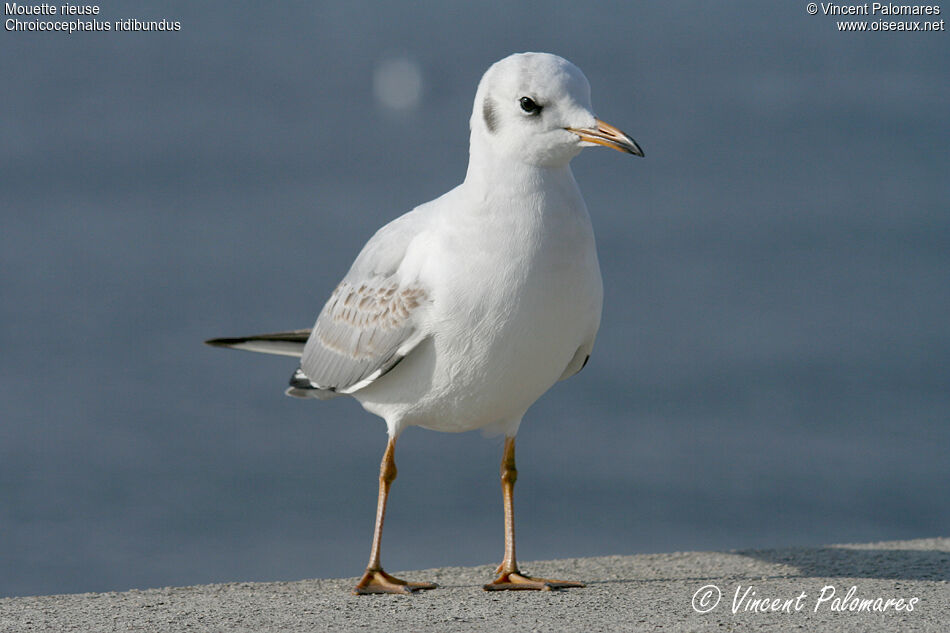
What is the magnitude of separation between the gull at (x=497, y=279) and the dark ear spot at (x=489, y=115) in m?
0.01

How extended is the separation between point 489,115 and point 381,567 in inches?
101

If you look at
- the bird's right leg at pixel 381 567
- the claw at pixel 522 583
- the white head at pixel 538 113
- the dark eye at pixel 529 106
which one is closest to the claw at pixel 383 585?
the bird's right leg at pixel 381 567

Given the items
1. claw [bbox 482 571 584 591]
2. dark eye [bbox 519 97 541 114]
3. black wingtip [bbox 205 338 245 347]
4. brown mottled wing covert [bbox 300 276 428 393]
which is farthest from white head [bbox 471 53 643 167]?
black wingtip [bbox 205 338 245 347]

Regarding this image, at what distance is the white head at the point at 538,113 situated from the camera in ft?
21.8

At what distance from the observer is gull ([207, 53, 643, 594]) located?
6.75 m

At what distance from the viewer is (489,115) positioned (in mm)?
6926

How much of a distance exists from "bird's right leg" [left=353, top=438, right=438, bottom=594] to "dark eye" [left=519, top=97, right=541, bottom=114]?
2053 mm

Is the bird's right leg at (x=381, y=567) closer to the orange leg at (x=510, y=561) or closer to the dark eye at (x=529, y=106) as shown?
the orange leg at (x=510, y=561)

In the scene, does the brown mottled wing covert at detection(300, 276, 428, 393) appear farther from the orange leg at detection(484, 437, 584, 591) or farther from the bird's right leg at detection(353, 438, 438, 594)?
the orange leg at detection(484, 437, 584, 591)

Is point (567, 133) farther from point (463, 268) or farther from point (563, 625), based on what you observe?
point (563, 625)

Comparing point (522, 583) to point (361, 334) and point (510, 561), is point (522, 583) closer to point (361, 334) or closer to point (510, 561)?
point (510, 561)

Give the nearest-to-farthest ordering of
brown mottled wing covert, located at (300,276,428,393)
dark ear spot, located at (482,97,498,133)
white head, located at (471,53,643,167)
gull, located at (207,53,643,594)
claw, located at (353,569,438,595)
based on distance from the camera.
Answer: white head, located at (471,53,643,167) < gull, located at (207,53,643,594) < dark ear spot, located at (482,97,498,133) < brown mottled wing covert, located at (300,276,428,393) < claw, located at (353,569,438,595)

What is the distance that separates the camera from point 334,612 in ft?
22.4

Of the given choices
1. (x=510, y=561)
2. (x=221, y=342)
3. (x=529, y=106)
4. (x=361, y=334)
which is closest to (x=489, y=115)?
(x=529, y=106)
